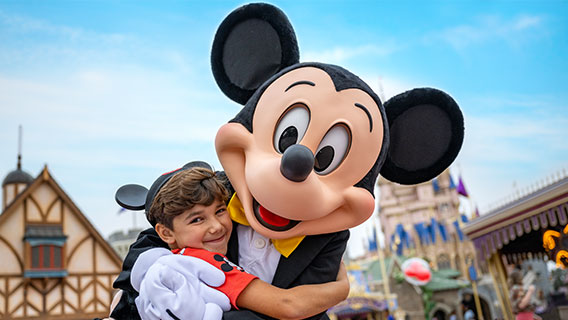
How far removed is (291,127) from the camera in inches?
76.5

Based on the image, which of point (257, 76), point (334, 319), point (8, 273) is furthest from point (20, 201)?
point (334, 319)

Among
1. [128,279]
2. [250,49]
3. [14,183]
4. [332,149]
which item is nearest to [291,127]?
[332,149]

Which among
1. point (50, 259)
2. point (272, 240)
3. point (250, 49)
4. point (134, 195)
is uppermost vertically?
point (250, 49)

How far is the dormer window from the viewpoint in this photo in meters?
8.87

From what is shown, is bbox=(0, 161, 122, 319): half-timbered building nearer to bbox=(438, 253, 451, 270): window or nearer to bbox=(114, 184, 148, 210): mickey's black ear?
bbox=(114, 184, 148, 210): mickey's black ear

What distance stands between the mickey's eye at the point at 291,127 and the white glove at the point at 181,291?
535 millimetres

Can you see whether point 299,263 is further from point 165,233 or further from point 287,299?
point 165,233

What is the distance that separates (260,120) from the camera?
2018 millimetres

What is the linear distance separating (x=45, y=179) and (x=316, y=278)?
879 cm

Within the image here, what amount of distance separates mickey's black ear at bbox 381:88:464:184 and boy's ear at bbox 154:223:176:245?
1048 millimetres

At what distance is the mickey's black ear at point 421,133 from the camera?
93.6 inches

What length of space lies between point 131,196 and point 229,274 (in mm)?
868

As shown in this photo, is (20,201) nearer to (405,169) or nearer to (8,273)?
(8,273)

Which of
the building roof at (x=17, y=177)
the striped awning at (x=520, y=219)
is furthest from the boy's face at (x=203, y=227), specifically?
the building roof at (x=17, y=177)
